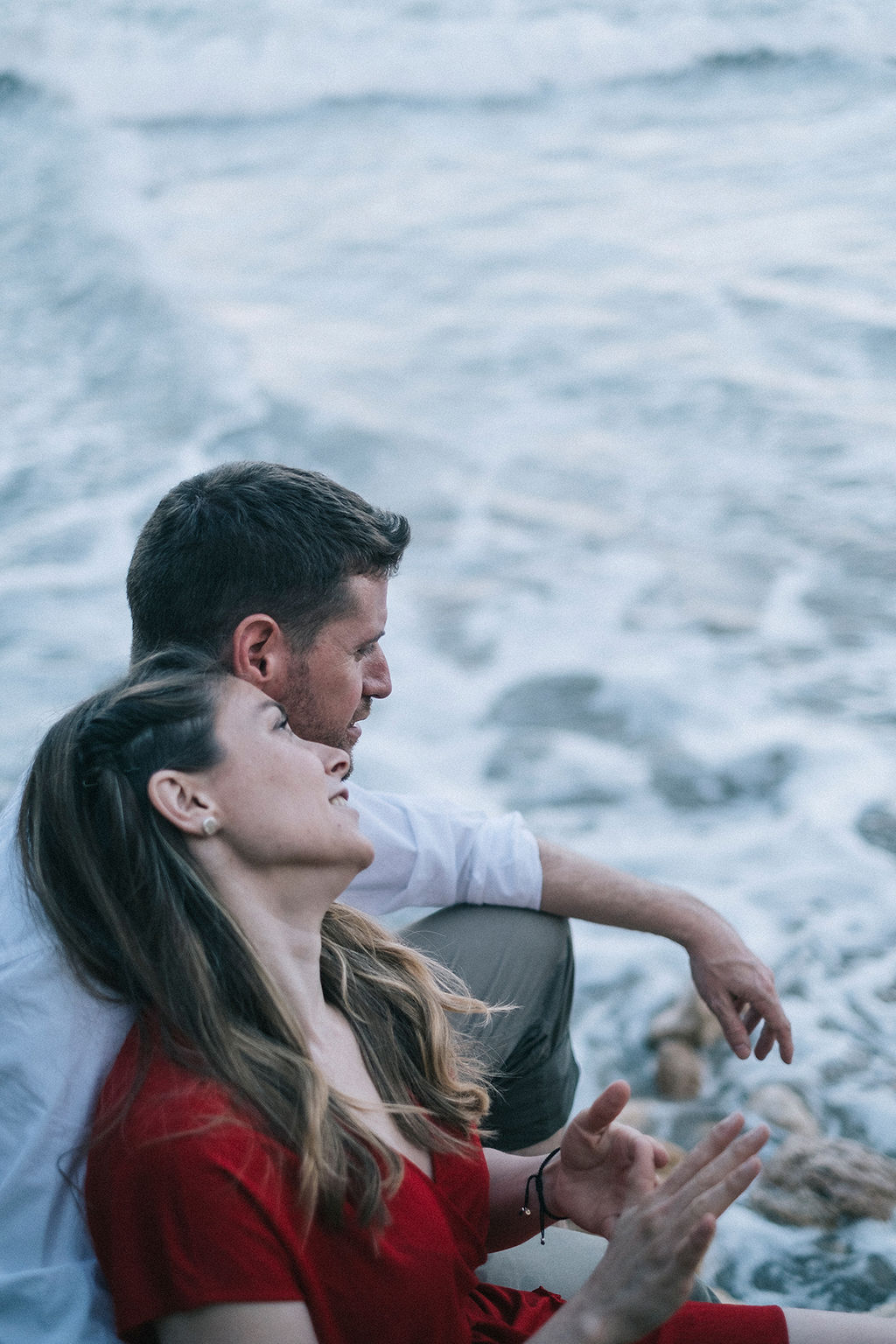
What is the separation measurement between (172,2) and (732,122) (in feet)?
30.3

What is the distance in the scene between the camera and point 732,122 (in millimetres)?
14406

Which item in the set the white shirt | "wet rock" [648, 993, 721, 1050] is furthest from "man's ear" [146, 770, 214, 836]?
"wet rock" [648, 993, 721, 1050]

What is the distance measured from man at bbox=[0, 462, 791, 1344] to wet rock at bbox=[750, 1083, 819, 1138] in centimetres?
69

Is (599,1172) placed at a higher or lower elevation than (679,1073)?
higher

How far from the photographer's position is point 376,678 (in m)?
2.83

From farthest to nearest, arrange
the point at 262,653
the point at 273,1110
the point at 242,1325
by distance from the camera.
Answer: the point at 262,653 < the point at 273,1110 < the point at 242,1325

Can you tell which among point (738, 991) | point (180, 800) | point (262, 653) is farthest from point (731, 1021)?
point (180, 800)

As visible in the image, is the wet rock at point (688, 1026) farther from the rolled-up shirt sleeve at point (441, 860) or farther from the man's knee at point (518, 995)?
the rolled-up shirt sleeve at point (441, 860)

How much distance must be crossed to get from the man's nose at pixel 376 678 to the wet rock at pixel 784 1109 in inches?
62.4

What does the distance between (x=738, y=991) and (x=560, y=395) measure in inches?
→ 290

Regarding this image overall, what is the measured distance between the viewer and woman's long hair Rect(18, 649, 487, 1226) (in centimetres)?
164

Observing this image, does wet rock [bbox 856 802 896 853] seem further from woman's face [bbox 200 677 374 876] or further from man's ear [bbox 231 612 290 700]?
woman's face [bbox 200 677 374 876]

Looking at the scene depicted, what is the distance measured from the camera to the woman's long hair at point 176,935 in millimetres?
1645

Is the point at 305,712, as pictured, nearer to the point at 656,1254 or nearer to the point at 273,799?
the point at 273,799
